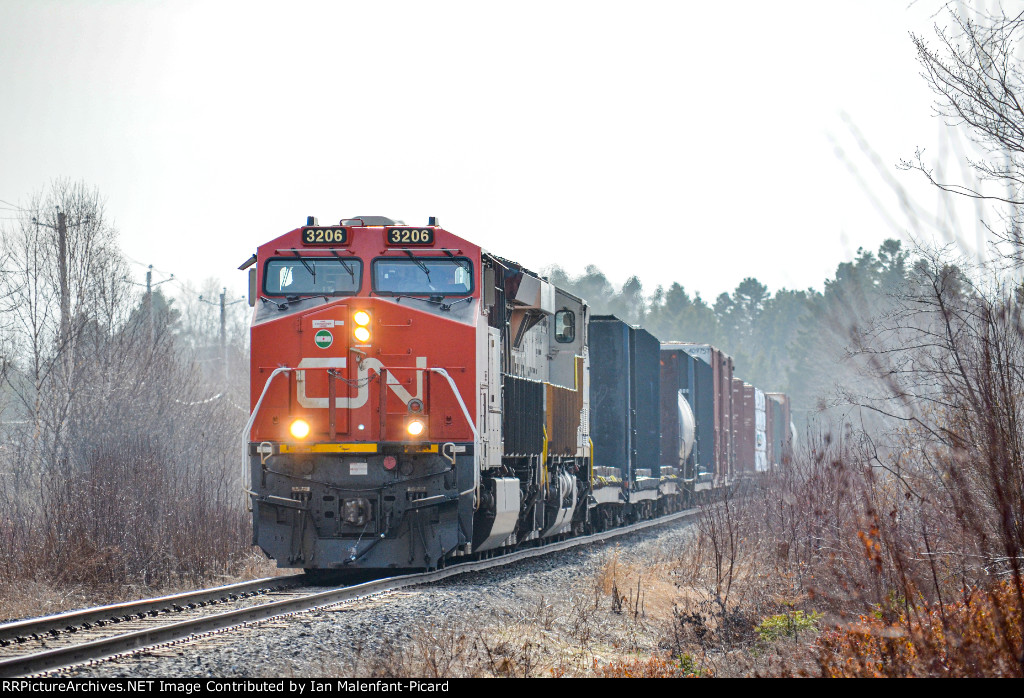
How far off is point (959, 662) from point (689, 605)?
6.04 metres

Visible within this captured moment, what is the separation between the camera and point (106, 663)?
6.84 metres

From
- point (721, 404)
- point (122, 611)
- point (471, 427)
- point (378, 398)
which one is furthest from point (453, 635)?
point (721, 404)

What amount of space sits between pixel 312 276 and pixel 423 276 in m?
1.26

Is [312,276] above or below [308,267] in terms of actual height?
below

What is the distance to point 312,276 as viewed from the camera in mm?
12406

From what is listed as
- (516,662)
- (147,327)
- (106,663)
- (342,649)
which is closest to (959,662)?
(516,662)

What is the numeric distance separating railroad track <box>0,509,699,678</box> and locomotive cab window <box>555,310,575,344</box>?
5146 millimetres

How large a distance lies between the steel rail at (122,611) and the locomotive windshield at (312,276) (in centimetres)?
323

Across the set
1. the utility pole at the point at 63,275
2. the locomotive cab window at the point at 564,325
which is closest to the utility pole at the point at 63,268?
the utility pole at the point at 63,275

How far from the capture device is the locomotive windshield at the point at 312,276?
40.3 ft

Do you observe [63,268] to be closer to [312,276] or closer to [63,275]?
[63,275]

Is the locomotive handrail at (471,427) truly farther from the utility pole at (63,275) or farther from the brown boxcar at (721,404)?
the brown boxcar at (721,404)

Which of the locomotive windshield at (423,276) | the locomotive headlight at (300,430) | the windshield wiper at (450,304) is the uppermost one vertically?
the locomotive windshield at (423,276)

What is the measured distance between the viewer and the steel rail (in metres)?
8.29
